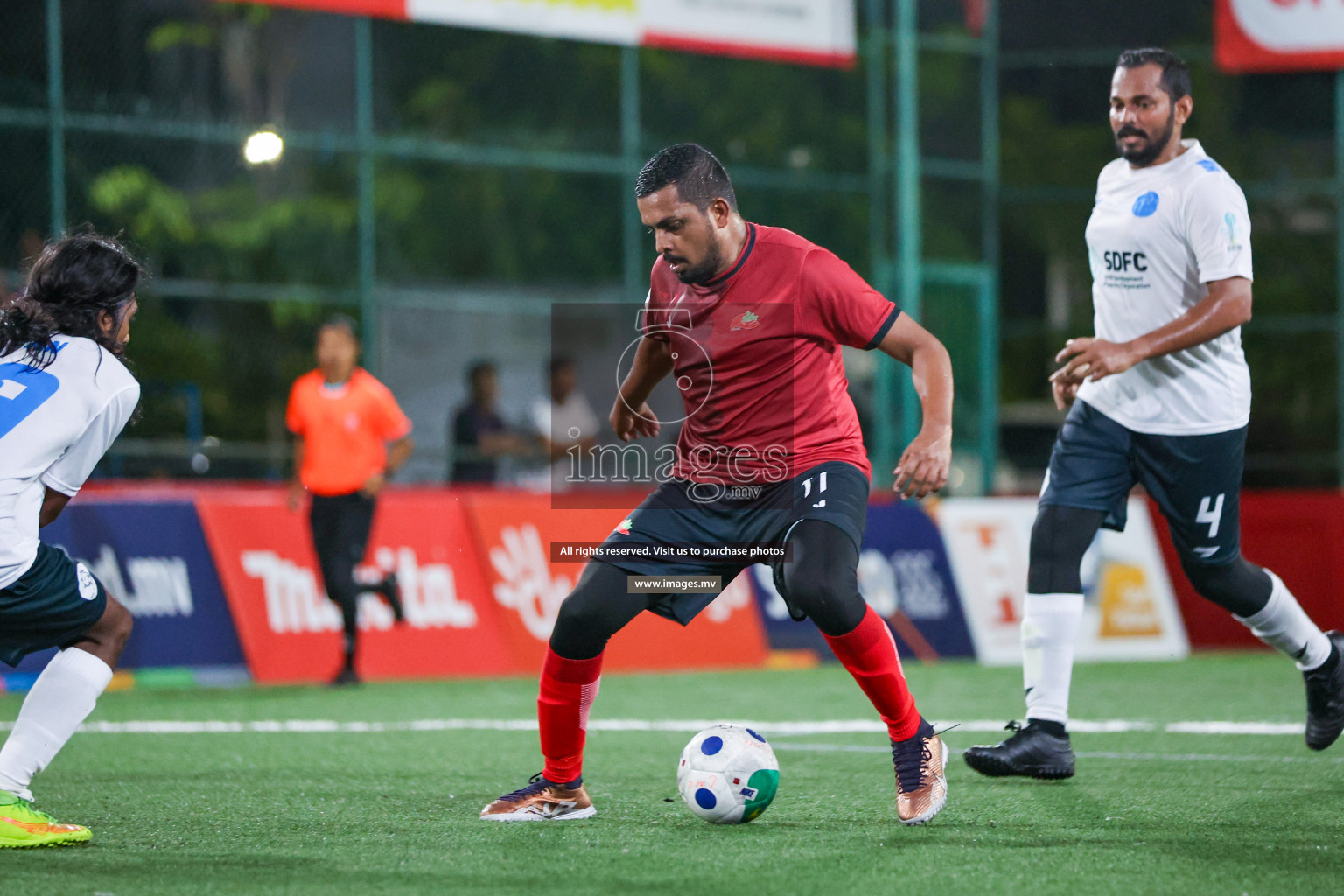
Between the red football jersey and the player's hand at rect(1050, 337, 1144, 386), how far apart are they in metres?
0.87

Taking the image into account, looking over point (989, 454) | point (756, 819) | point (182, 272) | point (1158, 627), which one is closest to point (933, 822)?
point (756, 819)

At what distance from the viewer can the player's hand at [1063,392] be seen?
603 cm

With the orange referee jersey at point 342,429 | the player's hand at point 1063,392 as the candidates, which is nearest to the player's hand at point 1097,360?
the player's hand at point 1063,392

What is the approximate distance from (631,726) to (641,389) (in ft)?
8.98

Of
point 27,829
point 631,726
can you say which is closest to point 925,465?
point 27,829

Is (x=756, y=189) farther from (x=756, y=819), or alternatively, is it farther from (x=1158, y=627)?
(x=756, y=819)

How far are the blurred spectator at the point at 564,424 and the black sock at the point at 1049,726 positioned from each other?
8264 mm

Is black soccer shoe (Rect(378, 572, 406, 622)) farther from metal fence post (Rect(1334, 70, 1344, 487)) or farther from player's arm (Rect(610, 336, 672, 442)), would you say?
metal fence post (Rect(1334, 70, 1344, 487))

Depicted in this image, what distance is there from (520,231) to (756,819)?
1239 centimetres

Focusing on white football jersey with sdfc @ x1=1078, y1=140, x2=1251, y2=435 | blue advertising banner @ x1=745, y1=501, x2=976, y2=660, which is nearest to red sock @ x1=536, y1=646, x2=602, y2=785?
white football jersey with sdfc @ x1=1078, y1=140, x2=1251, y2=435

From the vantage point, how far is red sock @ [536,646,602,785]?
17.5 feet

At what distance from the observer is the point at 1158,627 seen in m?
12.8

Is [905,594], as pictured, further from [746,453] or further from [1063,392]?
[746,453]

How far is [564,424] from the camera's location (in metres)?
14.3
